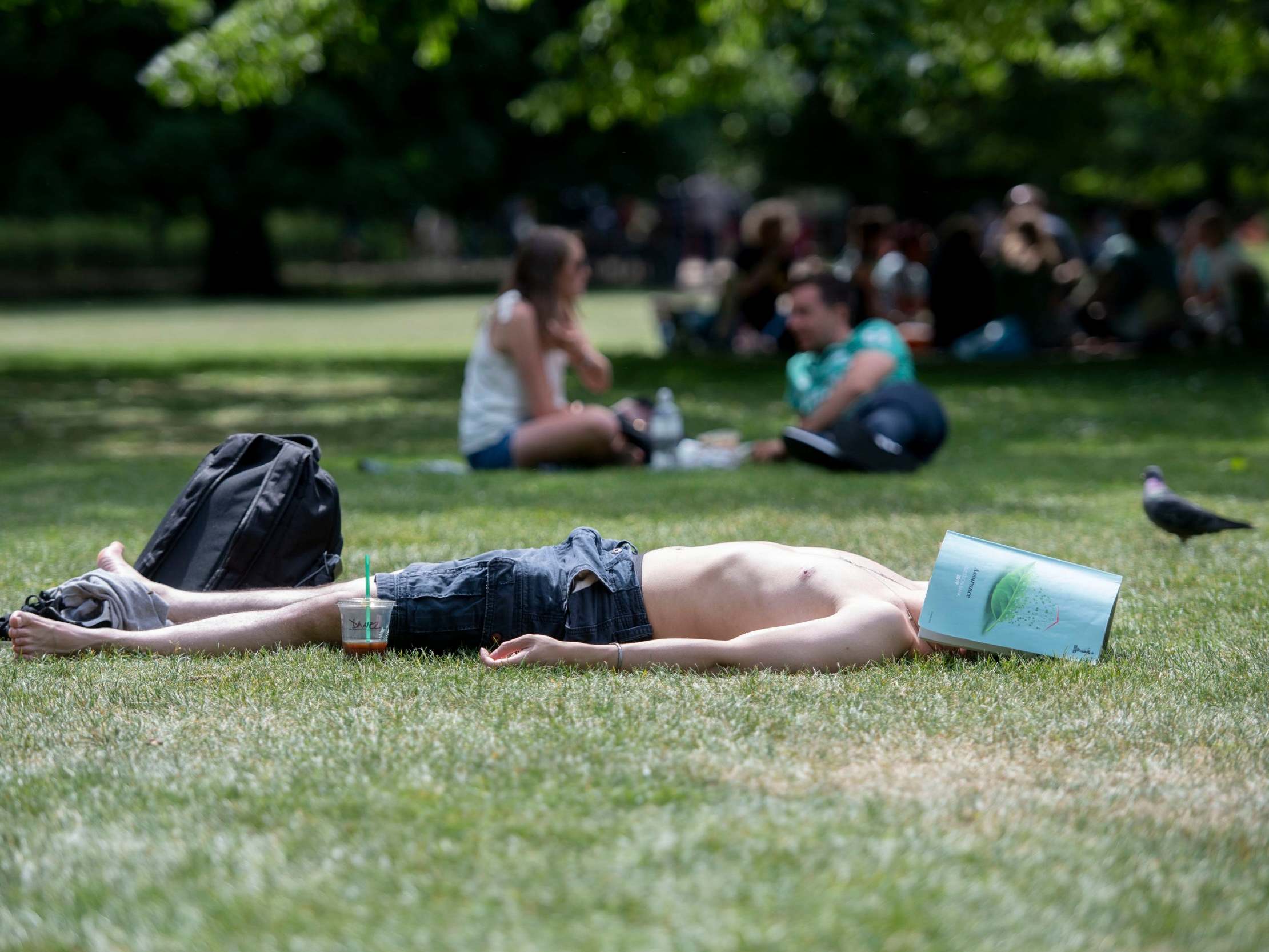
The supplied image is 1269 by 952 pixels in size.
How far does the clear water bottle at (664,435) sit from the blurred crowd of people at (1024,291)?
7361 mm

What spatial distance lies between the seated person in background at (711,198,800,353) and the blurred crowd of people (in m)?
0.01

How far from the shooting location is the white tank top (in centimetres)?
940

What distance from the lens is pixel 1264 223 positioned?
75.2 m

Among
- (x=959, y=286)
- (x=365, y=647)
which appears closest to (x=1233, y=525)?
(x=365, y=647)

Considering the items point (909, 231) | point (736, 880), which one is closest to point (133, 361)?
point (909, 231)

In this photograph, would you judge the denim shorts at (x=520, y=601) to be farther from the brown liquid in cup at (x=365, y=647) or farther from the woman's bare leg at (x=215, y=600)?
the woman's bare leg at (x=215, y=600)

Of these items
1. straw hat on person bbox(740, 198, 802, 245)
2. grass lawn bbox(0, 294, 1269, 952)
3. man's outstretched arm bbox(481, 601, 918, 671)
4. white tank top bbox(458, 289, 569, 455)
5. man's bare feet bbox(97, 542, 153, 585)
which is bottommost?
grass lawn bbox(0, 294, 1269, 952)

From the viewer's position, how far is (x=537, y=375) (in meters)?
9.31

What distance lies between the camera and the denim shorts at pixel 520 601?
4688 mm

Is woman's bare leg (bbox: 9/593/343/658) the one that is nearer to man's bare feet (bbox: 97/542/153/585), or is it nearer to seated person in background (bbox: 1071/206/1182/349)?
man's bare feet (bbox: 97/542/153/585)

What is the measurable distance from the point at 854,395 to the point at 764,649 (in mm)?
4776

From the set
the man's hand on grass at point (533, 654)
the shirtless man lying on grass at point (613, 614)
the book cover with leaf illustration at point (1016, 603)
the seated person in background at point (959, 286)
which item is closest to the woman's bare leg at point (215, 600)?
the shirtless man lying on grass at point (613, 614)

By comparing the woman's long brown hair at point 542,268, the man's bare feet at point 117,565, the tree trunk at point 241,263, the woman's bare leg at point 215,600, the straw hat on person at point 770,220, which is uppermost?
the tree trunk at point 241,263

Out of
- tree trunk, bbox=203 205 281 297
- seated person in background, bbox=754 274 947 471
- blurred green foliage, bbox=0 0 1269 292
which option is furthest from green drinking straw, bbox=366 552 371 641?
tree trunk, bbox=203 205 281 297
